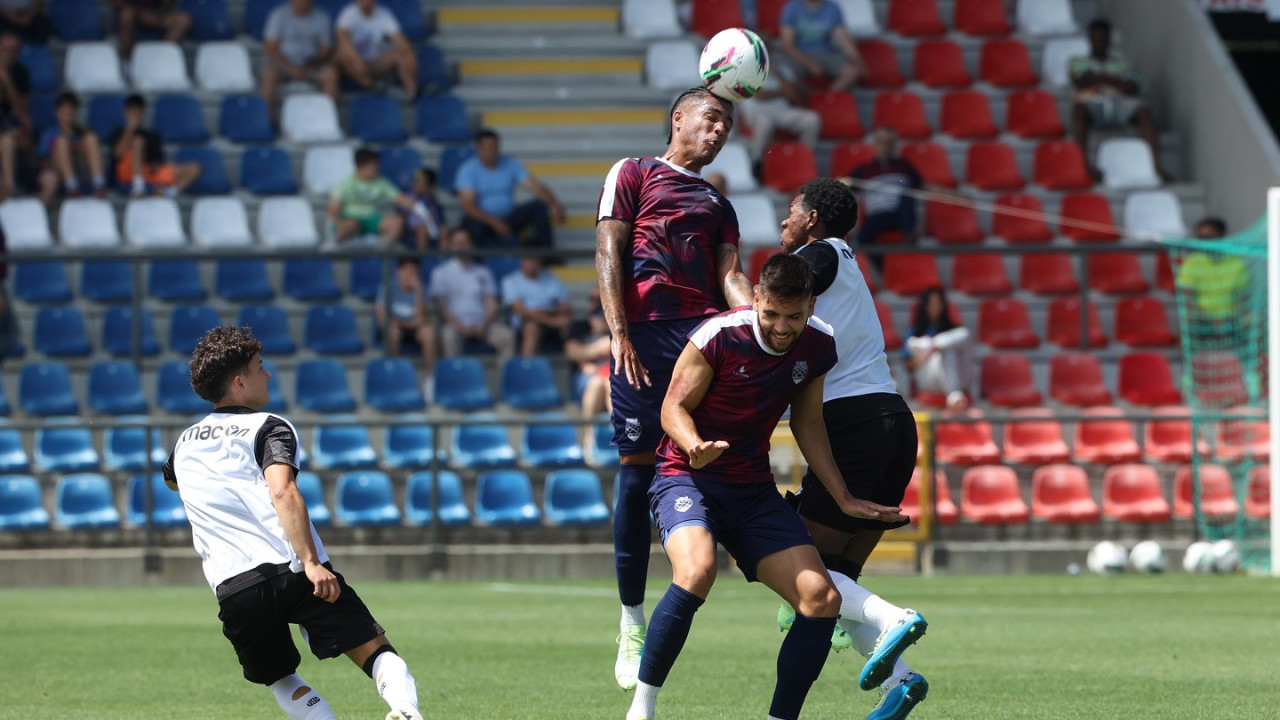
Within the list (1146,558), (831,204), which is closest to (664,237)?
(831,204)

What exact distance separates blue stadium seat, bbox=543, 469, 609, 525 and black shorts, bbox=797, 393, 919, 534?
30.4ft

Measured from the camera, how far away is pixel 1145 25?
2288 cm

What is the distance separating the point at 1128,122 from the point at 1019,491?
670cm

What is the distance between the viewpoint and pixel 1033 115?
859 inches

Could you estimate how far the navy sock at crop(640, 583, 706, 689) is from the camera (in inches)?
243

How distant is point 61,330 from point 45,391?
2.59 ft

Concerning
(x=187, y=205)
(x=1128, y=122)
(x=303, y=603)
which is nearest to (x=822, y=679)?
(x=303, y=603)

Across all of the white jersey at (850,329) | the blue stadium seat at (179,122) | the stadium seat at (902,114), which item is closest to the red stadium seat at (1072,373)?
the stadium seat at (902,114)

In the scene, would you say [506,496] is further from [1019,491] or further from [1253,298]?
[1253,298]

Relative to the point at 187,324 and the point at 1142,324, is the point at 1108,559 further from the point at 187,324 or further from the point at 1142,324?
the point at 187,324

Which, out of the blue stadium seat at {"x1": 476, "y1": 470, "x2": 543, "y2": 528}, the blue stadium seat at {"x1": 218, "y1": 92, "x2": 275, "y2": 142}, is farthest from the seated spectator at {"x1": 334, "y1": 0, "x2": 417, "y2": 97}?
the blue stadium seat at {"x1": 476, "y1": 470, "x2": 543, "y2": 528}

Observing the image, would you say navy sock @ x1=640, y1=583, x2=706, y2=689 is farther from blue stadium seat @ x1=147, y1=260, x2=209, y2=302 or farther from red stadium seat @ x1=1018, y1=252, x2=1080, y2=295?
red stadium seat @ x1=1018, y1=252, x2=1080, y2=295

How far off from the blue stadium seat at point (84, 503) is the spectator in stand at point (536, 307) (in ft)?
13.5

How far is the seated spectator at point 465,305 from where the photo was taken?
17984 mm
